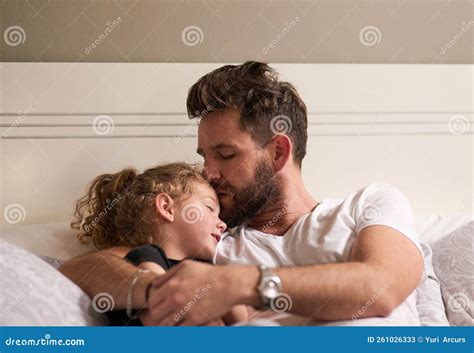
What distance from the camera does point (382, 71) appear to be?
1.72m

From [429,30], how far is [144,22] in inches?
31.2

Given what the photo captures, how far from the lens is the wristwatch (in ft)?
3.20

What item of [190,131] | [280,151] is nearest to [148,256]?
[280,151]

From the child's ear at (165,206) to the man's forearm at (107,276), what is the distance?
17cm

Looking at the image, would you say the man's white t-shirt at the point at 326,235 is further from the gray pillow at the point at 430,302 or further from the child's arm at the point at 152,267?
the child's arm at the point at 152,267

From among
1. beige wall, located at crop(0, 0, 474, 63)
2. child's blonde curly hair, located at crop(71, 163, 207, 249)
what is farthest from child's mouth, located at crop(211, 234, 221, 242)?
beige wall, located at crop(0, 0, 474, 63)

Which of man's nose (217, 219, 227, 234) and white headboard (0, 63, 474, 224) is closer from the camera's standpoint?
man's nose (217, 219, 227, 234)

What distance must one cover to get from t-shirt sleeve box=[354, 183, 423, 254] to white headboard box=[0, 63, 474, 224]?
341 millimetres

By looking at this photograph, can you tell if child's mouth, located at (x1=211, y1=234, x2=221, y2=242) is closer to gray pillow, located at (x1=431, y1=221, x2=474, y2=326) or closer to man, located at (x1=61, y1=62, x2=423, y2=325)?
man, located at (x1=61, y1=62, x2=423, y2=325)

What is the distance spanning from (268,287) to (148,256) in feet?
0.71

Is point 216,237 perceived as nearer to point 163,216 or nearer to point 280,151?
point 163,216

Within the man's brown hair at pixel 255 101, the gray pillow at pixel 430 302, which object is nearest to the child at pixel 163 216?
the man's brown hair at pixel 255 101

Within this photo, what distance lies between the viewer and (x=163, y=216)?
1.22 meters

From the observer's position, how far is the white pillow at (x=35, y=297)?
92 cm
